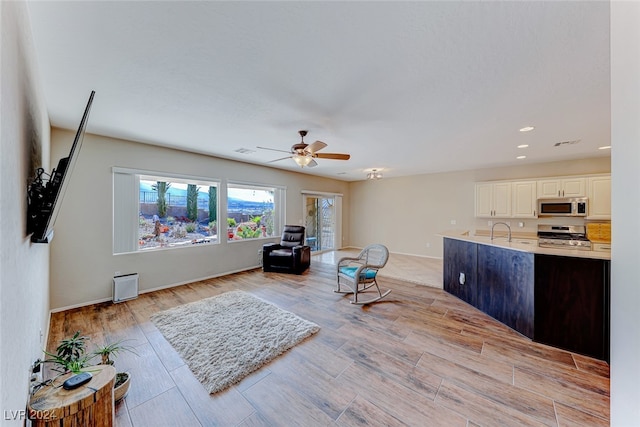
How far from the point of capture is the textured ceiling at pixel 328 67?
55.2 inches

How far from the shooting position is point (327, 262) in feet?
20.6

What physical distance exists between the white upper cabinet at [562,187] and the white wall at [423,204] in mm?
400

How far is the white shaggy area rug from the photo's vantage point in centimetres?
208

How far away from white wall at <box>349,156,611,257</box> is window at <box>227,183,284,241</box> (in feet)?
11.1

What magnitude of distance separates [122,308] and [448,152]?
5.99m

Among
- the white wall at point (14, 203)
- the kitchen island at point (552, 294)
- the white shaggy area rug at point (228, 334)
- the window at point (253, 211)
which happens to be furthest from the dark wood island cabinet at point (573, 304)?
the window at point (253, 211)

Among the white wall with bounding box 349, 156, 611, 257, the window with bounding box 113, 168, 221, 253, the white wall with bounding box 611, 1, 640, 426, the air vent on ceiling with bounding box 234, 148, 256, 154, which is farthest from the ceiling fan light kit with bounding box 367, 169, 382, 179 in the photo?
the white wall with bounding box 611, 1, 640, 426

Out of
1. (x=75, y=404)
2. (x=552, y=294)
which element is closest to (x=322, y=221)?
(x=552, y=294)

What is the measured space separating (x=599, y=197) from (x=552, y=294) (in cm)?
376

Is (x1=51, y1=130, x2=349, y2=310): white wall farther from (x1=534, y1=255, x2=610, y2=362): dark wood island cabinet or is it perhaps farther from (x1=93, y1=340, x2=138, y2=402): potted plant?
(x1=534, y1=255, x2=610, y2=362): dark wood island cabinet

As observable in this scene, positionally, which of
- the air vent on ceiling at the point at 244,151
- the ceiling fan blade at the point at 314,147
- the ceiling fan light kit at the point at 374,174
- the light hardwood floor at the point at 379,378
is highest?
the air vent on ceiling at the point at 244,151

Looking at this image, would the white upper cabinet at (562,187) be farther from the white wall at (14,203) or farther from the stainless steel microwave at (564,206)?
the white wall at (14,203)

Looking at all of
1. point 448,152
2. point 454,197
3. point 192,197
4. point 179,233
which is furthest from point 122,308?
point 454,197

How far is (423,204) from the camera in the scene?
7004 millimetres
